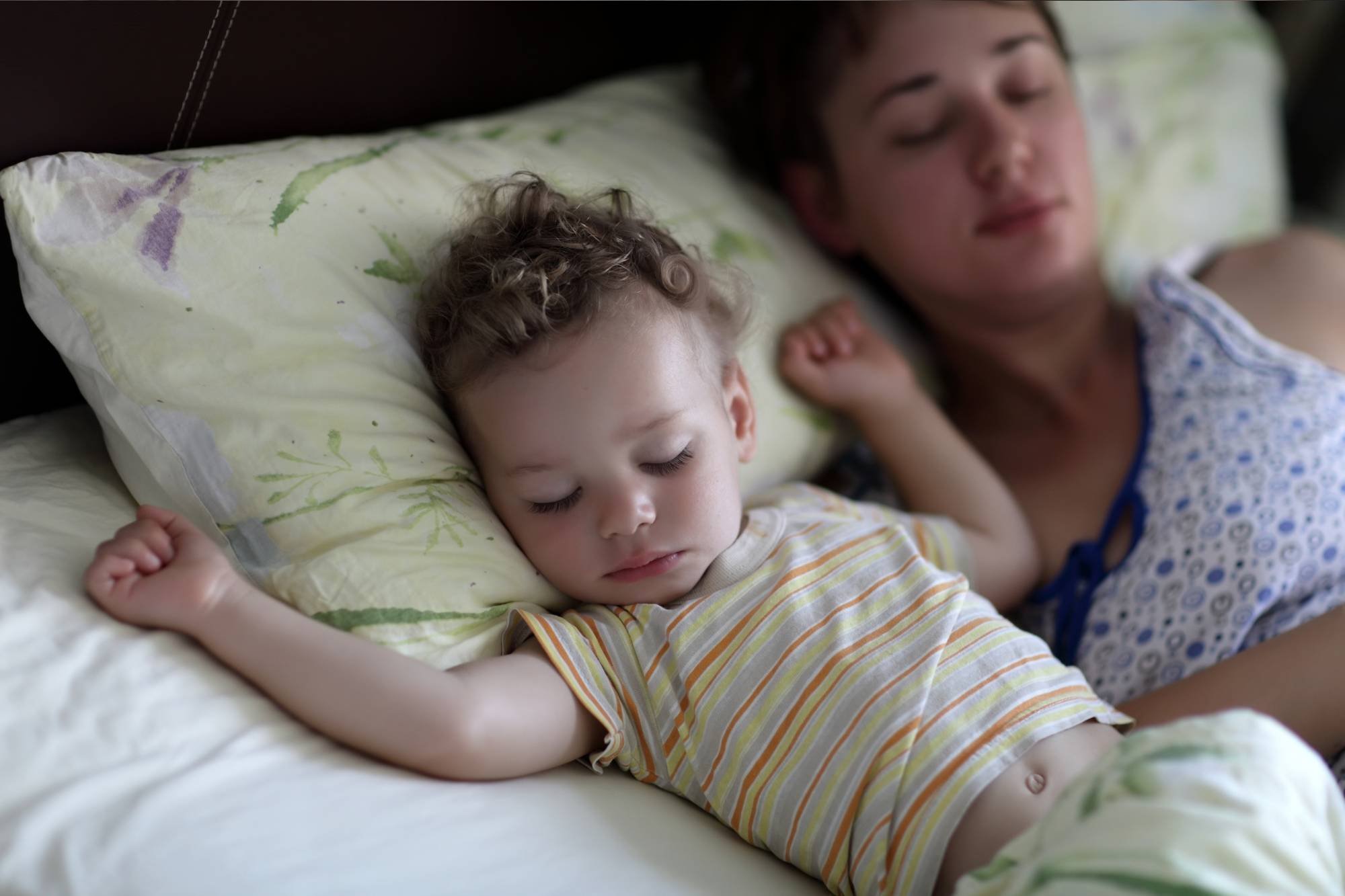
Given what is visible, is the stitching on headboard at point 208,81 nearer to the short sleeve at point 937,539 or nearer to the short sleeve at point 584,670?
the short sleeve at point 584,670

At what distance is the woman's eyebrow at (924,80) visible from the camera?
133 centimetres

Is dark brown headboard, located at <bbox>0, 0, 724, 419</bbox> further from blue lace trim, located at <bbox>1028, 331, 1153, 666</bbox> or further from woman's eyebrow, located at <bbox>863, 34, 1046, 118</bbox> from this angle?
blue lace trim, located at <bbox>1028, 331, 1153, 666</bbox>

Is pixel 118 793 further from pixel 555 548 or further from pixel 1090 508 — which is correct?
pixel 1090 508

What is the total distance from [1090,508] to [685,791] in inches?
24.9

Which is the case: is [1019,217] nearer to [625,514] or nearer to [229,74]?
[625,514]

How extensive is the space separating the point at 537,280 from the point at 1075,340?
2.62 ft

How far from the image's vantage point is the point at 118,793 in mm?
705

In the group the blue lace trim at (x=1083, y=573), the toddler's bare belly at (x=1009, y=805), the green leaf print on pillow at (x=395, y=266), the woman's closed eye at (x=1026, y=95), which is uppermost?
the woman's closed eye at (x=1026, y=95)

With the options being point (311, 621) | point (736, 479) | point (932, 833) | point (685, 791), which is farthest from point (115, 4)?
point (932, 833)

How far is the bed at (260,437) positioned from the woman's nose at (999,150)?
0.75ft

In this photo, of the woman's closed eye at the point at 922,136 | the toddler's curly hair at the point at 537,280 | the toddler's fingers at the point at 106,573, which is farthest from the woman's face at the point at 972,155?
the toddler's fingers at the point at 106,573

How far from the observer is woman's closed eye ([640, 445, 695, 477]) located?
93cm

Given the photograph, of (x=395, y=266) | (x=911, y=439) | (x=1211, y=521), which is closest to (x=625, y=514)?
(x=395, y=266)

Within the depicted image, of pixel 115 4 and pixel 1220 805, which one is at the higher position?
pixel 115 4
